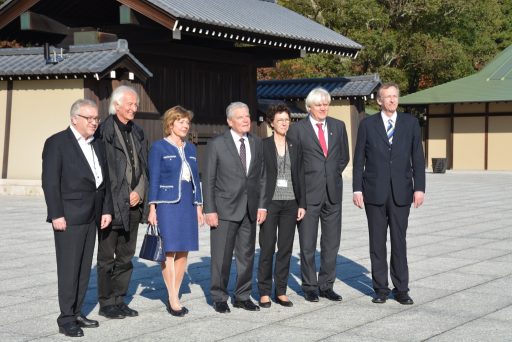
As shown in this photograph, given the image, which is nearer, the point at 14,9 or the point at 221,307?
the point at 221,307

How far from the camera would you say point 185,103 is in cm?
2103

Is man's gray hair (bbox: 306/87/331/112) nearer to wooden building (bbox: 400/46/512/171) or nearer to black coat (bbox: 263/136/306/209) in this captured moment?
black coat (bbox: 263/136/306/209)

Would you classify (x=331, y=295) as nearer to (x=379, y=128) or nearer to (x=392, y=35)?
(x=379, y=128)

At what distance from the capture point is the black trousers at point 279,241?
676cm

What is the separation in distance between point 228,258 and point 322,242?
93cm

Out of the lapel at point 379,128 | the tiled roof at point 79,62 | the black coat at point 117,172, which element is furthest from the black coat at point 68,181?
the tiled roof at point 79,62

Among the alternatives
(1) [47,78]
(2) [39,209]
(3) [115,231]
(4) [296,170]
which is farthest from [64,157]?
(1) [47,78]

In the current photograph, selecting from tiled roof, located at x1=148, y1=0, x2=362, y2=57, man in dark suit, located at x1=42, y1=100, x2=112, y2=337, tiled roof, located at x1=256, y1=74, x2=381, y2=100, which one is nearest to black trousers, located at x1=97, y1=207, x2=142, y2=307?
man in dark suit, located at x1=42, y1=100, x2=112, y2=337

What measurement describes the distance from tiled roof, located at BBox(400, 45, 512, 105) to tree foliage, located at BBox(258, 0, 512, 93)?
4.28 feet

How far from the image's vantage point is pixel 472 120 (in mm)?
34875

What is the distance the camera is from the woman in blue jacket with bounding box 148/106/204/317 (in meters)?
6.34

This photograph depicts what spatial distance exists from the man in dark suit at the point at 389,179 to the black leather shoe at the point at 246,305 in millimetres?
1046

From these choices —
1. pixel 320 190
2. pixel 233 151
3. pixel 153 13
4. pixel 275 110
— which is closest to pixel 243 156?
pixel 233 151

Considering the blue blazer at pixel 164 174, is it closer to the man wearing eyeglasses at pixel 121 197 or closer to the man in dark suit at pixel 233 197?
the man wearing eyeglasses at pixel 121 197
